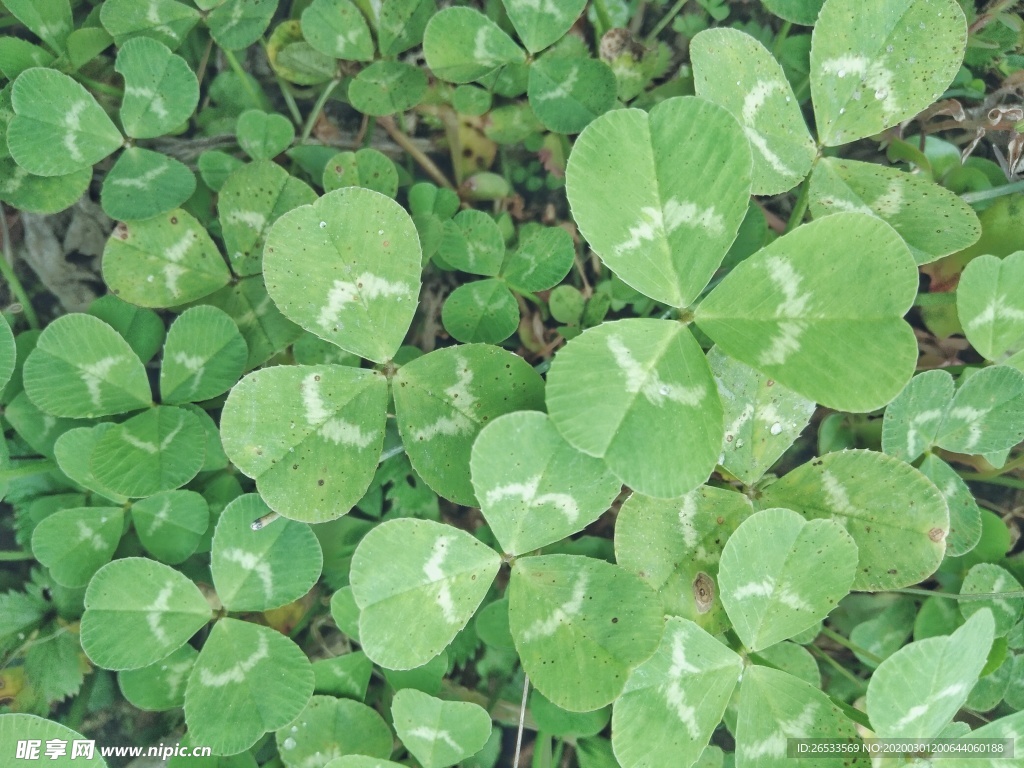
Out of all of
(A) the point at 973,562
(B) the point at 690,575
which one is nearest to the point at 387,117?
(B) the point at 690,575

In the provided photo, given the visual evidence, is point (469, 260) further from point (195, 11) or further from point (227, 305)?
point (195, 11)

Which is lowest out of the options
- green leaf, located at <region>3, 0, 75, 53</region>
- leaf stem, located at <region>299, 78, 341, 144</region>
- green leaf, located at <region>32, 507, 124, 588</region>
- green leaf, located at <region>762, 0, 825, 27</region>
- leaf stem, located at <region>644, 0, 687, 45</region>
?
green leaf, located at <region>32, 507, 124, 588</region>

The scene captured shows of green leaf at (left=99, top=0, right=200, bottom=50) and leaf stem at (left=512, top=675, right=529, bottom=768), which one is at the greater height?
green leaf at (left=99, top=0, right=200, bottom=50)

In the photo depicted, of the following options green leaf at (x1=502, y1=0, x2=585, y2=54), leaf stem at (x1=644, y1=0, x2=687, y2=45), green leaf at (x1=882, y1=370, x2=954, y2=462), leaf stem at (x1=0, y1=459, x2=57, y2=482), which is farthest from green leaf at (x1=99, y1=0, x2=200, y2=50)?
green leaf at (x1=882, y1=370, x2=954, y2=462)

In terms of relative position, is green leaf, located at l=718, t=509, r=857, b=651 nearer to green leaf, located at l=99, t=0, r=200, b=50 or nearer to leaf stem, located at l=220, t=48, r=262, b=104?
leaf stem, located at l=220, t=48, r=262, b=104

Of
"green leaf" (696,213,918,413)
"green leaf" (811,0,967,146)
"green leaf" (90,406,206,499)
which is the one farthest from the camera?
"green leaf" (90,406,206,499)

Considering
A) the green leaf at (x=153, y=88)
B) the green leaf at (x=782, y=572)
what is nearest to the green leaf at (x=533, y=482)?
the green leaf at (x=782, y=572)

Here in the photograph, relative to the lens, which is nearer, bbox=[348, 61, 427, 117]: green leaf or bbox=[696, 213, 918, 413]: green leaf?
bbox=[696, 213, 918, 413]: green leaf

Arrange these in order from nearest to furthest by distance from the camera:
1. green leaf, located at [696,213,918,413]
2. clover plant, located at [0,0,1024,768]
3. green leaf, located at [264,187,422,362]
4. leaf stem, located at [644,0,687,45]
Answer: green leaf, located at [696,213,918,413] → clover plant, located at [0,0,1024,768] → green leaf, located at [264,187,422,362] → leaf stem, located at [644,0,687,45]
